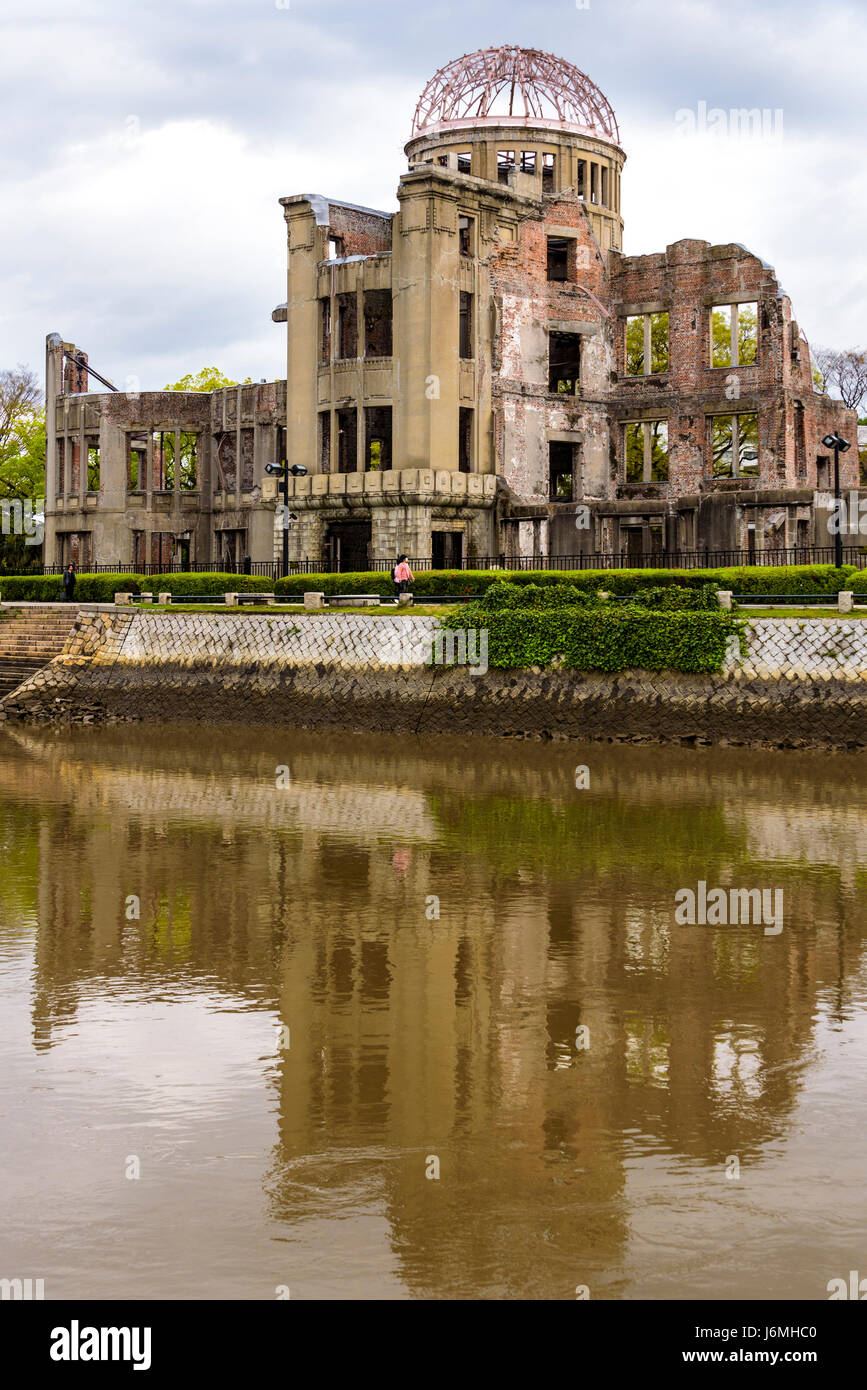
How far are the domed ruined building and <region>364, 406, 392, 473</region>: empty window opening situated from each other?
0.33 feet

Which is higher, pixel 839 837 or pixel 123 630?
pixel 123 630

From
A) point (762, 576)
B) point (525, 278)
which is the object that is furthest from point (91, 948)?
point (525, 278)

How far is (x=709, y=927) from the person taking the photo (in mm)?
13719

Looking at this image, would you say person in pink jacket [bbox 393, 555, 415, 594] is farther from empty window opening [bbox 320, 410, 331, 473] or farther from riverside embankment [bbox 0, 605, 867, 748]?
empty window opening [bbox 320, 410, 331, 473]

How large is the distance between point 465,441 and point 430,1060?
3860cm

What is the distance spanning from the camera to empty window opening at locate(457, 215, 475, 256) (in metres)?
46.0

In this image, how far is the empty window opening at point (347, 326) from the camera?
46.4m

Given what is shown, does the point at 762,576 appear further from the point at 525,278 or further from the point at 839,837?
the point at 525,278

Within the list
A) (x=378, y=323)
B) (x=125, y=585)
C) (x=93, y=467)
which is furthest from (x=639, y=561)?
(x=93, y=467)

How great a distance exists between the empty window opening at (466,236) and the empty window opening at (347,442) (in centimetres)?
636

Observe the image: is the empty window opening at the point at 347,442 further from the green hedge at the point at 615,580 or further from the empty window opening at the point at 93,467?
the empty window opening at the point at 93,467

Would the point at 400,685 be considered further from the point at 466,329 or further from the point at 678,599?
the point at 466,329

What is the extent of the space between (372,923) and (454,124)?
1784 inches

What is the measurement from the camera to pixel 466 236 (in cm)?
4656
